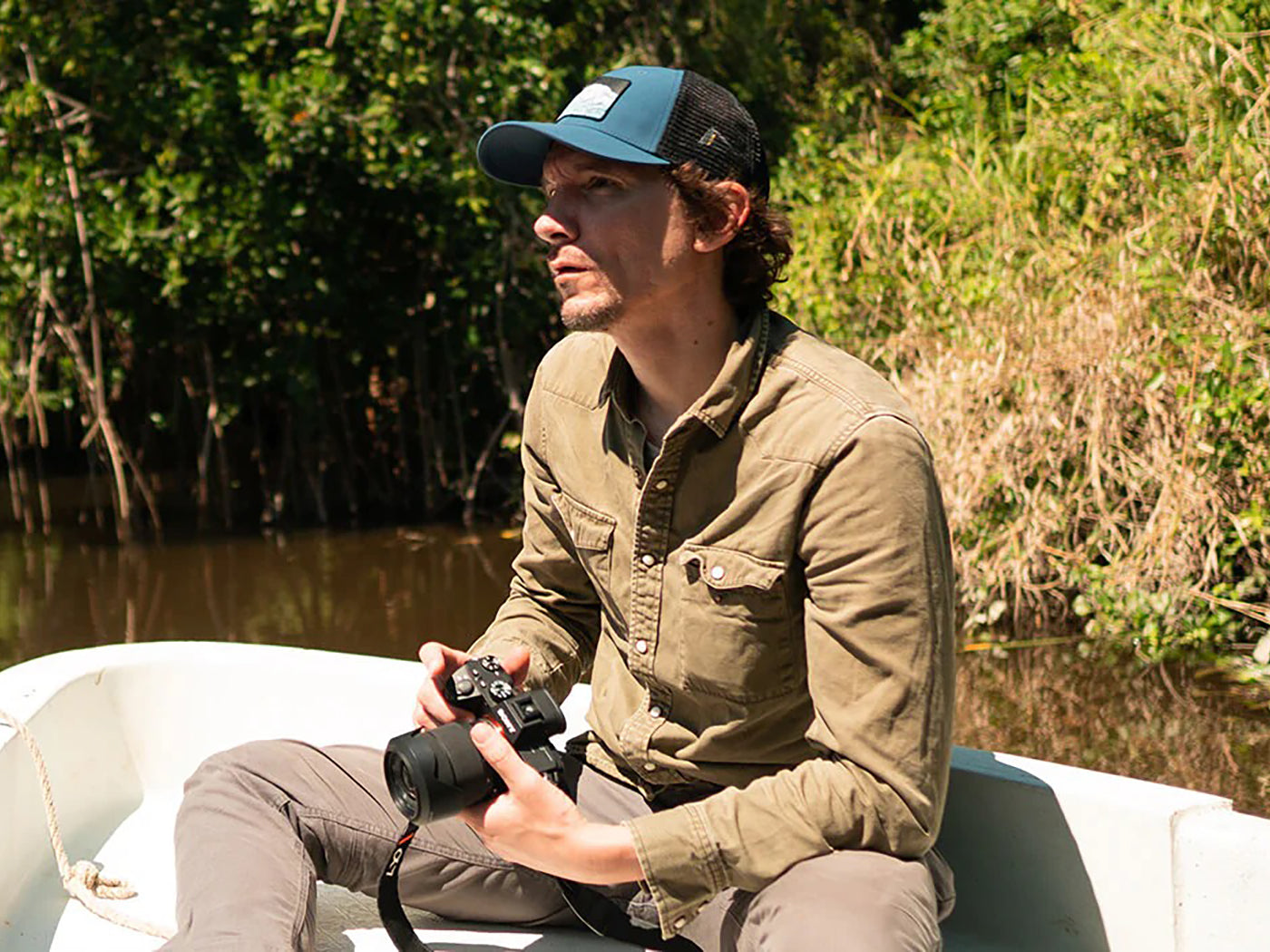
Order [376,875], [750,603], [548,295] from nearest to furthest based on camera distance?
[750,603] < [376,875] < [548,295]

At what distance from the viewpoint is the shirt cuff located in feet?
5.74

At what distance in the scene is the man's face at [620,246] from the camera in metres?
1.92

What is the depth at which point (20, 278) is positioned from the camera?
22.9 ft

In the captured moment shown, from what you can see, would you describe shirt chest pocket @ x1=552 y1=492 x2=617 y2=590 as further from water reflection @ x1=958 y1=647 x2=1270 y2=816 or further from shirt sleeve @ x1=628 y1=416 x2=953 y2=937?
water reflection @ x1=958 y1=647 x2=1270 y2=816

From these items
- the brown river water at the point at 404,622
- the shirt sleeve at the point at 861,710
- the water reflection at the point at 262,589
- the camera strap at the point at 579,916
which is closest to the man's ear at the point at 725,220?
the shirt sleeve at the point at 861,710

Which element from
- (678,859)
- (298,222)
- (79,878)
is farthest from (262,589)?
(678,859)

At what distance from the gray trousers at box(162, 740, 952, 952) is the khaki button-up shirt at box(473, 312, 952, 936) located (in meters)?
0.05

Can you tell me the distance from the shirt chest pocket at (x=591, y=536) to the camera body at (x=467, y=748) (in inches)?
7.9

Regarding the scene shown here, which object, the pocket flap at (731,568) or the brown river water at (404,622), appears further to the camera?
the brown river water at (404,622)

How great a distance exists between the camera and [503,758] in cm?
177

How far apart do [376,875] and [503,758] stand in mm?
522

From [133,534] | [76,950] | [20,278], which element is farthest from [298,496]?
[76,950]

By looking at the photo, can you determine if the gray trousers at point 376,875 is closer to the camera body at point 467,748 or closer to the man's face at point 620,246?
the camera body at point 467,748

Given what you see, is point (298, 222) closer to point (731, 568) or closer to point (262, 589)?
point (262, 589)
